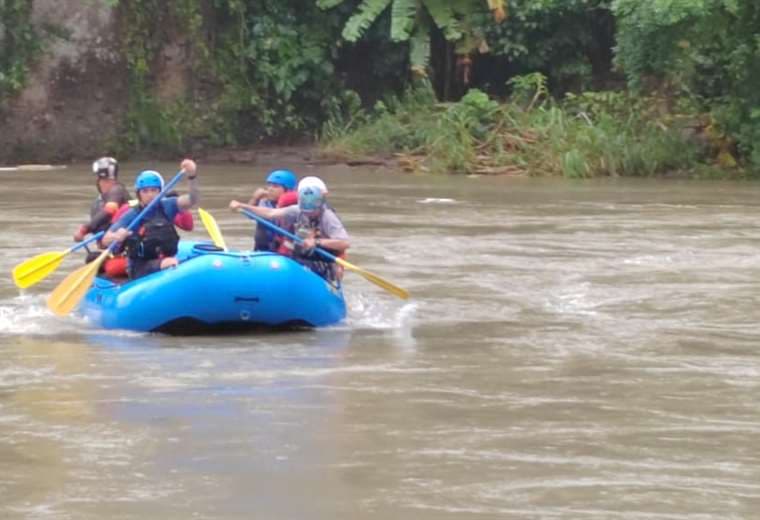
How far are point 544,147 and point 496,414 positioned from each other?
16.0 metres

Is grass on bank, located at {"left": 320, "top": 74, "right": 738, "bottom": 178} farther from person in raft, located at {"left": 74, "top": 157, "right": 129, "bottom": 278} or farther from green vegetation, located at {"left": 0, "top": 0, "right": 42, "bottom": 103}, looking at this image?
person in raft, located at {"left": 74, "top": 157, "right": 129, "bottom": 278}

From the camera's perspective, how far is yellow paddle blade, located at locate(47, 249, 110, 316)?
1046 centimetres

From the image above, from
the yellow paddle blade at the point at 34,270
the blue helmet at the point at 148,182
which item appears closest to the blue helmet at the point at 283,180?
the blue helmet at the point at 148,182

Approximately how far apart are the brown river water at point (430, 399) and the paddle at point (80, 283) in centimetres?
16

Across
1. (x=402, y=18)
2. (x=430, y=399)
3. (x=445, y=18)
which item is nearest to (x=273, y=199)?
(x=430, y=399)

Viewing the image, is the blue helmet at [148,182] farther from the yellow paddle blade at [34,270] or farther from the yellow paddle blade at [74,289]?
the yellow paddle blade at [34,270]

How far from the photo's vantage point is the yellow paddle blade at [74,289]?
34.3 feet

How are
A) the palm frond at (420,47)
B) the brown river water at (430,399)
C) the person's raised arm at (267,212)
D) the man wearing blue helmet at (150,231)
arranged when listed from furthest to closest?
the palm frond at (420,47), the person's raised arm at (267,212), the man wearing blue helmet at (150,231), the brown river water at (430,399)

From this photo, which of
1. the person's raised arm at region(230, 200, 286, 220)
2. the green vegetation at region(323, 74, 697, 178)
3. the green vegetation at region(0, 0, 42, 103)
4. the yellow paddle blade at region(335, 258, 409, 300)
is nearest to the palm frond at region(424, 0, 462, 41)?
the green vegetation at region(323, 74, 697, 178)

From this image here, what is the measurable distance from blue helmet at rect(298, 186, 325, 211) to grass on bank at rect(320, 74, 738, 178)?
41.3 feet

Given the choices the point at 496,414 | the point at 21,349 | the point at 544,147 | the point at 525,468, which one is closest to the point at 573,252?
the point at 21,349

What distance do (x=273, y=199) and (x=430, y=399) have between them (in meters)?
3.33

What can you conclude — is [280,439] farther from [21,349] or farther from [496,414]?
[21,349]

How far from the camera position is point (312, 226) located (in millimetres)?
10727
